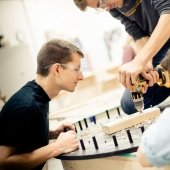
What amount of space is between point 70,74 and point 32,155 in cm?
54

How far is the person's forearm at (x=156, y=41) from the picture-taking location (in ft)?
4.43

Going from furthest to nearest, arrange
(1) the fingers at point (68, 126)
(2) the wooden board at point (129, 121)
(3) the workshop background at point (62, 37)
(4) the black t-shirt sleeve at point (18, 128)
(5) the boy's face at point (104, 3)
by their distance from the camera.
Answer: (3) the workshop background at point (62, 37), (1) the fingers at point (68, 126), (5) the boy's face at point (104, 3), (4) the black t-shirt sleeve at point (18, 128), (2) the wooden board at point (129, 121)

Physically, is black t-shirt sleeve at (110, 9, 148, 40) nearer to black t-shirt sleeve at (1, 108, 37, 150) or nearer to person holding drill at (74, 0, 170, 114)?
person holding drill at (74, 0, 170, 114)

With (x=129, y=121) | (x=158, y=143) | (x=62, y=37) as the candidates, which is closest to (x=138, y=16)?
(x=129, y=121)

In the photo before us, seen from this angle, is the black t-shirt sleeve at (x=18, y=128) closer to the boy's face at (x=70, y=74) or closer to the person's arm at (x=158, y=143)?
the boy's face at (x=70, y=74)

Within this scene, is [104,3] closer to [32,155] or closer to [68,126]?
[68,126]

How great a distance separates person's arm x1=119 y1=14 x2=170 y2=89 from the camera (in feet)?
4.33

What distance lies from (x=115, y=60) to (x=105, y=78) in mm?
527

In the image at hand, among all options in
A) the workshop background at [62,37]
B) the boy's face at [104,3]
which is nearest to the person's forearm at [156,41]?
the boy's face at [104,3]

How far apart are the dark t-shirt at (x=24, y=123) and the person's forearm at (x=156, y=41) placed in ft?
1.98

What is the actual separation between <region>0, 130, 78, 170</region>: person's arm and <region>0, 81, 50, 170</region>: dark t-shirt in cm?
4

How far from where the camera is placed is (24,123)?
1.54 meters

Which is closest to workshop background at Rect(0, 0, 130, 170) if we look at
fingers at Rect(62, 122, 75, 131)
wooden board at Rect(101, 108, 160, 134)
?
fingers at Rect(62, 122, 75, 131)

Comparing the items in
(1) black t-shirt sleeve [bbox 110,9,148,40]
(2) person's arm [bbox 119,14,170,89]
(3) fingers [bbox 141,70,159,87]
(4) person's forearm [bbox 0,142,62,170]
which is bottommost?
(4) person's forearm [bbox 0,142,62,170]
